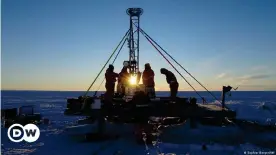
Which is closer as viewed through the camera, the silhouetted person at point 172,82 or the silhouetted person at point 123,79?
the silhouetted person at point 172,82

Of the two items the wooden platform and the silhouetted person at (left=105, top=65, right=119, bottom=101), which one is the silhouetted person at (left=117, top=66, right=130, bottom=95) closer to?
the silhouetted person at (left=105, top=65, right=119, bottom=101)

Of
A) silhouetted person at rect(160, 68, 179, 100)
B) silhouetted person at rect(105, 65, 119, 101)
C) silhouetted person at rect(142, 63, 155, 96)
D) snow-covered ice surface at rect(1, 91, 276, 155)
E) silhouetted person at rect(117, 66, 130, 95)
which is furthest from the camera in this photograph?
silhouetted person at rect(117, 66, 130, 95)

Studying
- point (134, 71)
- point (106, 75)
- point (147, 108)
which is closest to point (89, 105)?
point (106, 75)

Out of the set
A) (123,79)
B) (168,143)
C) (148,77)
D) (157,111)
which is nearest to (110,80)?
(157,111)

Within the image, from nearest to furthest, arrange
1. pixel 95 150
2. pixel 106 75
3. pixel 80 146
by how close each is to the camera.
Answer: pixel 95 150 → pixel 80 146 → pixel 106 75

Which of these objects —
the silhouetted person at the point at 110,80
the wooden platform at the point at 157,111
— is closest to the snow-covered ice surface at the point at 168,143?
the wooden platform at the point at 157,111

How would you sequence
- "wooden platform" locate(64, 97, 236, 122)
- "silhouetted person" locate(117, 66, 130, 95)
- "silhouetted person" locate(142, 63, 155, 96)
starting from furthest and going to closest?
"silhouetted person" locate(117, 66, 130, 95)
"silhouetted person" locate(142, 63, 155, 96)
"wooden platform" locate(64, 97, 236, 122)

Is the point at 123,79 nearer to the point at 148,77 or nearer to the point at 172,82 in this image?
the point at 148,77

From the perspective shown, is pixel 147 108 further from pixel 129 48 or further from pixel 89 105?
pixel 129 48

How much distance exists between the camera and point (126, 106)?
13844 mm

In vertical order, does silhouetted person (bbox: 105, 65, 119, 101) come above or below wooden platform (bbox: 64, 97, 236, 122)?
above

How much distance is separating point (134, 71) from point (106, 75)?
9929 millimetres

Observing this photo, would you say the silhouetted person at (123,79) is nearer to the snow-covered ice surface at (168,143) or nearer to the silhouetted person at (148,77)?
the silhouetted person at (148,77)

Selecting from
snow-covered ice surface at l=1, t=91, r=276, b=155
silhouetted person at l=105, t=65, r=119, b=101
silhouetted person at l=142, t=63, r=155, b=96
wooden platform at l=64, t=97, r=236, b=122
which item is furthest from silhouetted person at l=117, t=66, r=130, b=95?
wooden platform at l=64, t=97, r=236, b=122
